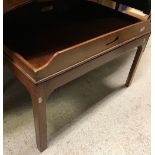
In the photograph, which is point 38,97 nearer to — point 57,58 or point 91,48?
point 57,58

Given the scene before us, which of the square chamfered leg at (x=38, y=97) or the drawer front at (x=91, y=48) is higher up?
the drawer front at (x=91, y=48)

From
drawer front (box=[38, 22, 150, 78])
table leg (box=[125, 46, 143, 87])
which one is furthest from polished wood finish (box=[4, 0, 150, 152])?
table leg (box=[125, 46, 143, 87])

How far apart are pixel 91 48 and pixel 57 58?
184 mm

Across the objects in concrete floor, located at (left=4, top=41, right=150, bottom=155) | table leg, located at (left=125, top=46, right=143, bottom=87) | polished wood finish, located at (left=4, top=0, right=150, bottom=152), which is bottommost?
concrete floor, located at (left=4, top=41, right=150, bottom=155)

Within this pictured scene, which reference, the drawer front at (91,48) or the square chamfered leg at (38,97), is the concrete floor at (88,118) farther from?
the drawer front at (91,48)

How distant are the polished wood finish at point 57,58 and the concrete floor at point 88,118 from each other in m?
0.13

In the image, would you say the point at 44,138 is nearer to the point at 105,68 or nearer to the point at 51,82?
the point at 51,82

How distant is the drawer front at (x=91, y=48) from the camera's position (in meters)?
0.76

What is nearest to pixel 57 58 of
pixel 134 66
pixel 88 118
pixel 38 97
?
pixel 38 97

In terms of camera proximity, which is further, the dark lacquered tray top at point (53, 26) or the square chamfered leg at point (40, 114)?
the dark lacquered tray top at point (53, 26)

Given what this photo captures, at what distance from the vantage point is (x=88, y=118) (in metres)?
1.19

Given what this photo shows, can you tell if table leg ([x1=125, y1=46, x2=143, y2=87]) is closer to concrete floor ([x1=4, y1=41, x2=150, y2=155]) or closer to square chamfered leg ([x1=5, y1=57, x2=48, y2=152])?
concrete floor ([x1=4, y1=41, x2=150, y2=155])

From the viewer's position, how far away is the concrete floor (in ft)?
Result: 3.44

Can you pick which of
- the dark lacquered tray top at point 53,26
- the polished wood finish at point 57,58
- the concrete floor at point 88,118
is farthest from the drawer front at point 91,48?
the concrete floor at point 88,118
